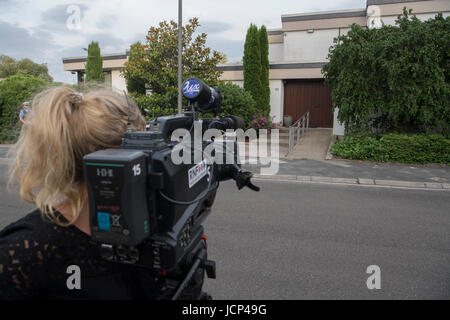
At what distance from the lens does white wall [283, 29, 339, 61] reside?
1802 centimetres

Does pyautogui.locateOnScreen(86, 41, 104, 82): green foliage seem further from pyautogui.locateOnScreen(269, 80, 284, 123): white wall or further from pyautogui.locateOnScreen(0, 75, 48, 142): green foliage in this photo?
pyautogui.locateOnScreen(269, 80, 284, 123): white wall

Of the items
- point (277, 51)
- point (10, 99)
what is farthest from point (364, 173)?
point (10, 99)

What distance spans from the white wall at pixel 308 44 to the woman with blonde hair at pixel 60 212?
18.4 m

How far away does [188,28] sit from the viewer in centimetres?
1276

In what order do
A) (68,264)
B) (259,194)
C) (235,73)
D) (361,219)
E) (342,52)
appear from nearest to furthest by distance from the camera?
(68,264), (361,219), (259,194), (342,52), (235,73)

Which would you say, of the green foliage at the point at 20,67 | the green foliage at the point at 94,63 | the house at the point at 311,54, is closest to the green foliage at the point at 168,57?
the house at the point at 311,54

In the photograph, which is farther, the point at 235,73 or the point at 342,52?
the point at 235,73

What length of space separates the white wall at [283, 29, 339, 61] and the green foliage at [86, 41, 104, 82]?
12843 mm

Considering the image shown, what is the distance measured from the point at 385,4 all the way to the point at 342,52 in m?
A: 8.49

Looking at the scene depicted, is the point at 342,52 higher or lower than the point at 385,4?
lower

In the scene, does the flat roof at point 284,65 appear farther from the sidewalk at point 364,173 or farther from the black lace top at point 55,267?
the black lace top at point 55,267
